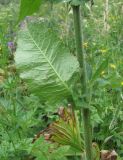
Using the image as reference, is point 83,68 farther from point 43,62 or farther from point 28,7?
point 28,7

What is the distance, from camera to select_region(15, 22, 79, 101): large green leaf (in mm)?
1319

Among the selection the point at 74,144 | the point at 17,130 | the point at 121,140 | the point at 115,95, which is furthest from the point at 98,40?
the point at 74,144

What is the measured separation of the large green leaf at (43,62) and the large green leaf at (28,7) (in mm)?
125

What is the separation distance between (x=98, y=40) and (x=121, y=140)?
1992 millimetres

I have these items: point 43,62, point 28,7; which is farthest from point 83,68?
point 28,7

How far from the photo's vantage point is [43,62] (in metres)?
1.33

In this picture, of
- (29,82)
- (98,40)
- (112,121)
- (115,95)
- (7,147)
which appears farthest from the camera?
A: (98,40)

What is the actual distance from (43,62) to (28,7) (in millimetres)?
215

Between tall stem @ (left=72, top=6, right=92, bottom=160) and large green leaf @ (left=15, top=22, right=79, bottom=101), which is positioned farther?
large green leaf @ (left=15, top=22, right=79, bottom=101)

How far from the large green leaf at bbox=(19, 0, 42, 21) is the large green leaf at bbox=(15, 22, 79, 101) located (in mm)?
125

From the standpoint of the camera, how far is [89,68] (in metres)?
1.36

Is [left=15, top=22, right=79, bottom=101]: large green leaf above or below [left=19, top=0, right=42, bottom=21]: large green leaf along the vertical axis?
below

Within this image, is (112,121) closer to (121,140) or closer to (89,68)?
(121,140)

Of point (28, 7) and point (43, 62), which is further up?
point (28, 7)
